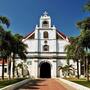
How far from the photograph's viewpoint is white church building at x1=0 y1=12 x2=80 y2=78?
262 ft

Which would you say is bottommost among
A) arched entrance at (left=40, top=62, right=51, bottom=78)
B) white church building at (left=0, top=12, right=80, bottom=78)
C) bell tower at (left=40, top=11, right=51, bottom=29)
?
arched entrance at (left=40, top=62, right=51, bottom=78)

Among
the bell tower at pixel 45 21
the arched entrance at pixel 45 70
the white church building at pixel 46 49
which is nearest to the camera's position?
the white church building at pixel 46 49

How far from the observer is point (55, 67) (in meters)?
79.6

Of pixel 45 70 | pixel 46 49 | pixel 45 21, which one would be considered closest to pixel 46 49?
pixel 46 49

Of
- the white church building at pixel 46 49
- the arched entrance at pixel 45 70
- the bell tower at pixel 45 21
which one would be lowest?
the arched entrance at pixel 45 70

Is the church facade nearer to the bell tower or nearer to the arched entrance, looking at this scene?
the bell tower

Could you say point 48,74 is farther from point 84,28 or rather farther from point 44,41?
point 84,28

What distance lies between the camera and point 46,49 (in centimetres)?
8106

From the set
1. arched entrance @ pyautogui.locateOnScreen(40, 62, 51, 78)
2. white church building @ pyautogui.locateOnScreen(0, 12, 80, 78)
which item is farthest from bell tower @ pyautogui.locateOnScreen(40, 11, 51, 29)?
arched entrance @ pyautogui.locateOnScreen(40, 62, 51, 78)

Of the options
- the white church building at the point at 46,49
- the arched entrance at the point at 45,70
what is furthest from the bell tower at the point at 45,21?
the arched entrance at the point at 45,70

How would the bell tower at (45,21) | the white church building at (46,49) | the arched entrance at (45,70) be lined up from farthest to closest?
the arched entrance at (45,70) → the bell tower at (45,21) → the white church building at (46,49)

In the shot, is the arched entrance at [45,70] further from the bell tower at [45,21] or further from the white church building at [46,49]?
the bell tower at [45,21]

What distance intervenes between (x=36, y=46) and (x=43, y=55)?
333 centimetres

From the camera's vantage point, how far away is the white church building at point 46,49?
79.8m
